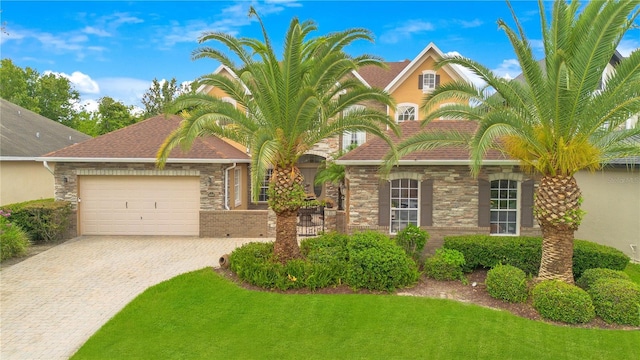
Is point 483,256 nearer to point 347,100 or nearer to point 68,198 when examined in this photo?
point 347,100

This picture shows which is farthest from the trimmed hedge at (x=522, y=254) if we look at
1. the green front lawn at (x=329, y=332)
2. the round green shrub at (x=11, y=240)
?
the round green shrub at (x=11, y=240)

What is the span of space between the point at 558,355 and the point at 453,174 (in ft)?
21.7

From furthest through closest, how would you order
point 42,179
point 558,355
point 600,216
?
point 42,179 < point 600,216 < point 558,355

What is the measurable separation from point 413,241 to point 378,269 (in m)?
2.24

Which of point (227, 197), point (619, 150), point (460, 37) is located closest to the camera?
point (619, 150)

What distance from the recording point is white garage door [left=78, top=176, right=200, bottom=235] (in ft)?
50.2

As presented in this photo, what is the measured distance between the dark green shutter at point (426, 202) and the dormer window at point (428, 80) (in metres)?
10.0

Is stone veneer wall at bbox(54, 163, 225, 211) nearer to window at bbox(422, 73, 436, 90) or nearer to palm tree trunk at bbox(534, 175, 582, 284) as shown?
palm tree trunk at bbox(534, 175, 582, 284)

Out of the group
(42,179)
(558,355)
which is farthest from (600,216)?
(42,179)

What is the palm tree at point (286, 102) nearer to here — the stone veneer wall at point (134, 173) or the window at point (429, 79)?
the stone veneer wall at point (134, 173)

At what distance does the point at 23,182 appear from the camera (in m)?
18.6

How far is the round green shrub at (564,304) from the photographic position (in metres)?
7.90

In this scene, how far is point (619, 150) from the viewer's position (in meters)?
8.90

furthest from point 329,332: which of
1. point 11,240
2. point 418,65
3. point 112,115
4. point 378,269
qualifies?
point 112,115
